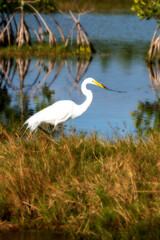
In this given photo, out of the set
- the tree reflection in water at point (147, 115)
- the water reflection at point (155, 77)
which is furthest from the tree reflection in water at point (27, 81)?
the water reflection at point (155, 77)

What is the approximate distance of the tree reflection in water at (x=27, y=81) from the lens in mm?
12266

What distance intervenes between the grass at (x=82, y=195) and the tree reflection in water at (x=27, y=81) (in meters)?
3.42

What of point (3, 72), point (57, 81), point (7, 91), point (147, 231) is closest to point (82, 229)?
point (147, 231)

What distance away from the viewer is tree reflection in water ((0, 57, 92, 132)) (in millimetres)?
12266

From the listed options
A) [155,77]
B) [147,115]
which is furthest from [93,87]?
[147,115]

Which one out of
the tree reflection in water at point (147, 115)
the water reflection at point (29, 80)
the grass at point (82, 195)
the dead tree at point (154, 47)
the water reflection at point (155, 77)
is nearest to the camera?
the grass at point (82, 195)

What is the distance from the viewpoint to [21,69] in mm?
19703

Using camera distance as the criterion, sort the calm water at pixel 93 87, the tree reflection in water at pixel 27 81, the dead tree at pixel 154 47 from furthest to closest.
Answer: the dead tree at pixel 154 47
the tree reflection in water at pixel 27 81
the calm water at pixel 93 87

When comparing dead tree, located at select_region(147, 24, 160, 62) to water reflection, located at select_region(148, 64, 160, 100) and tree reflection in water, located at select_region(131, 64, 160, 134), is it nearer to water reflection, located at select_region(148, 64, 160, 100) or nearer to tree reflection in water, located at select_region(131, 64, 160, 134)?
water reflection, located at select_region(148, 64, 160, 100)

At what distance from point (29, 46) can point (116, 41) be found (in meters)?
10.7

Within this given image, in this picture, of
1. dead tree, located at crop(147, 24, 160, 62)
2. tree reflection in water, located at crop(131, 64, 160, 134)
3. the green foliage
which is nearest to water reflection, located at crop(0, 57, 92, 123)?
tree reflection in water, located at crop(131, 64, 160, 134)

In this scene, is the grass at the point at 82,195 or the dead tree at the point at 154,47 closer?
the grass at the point at 82,195

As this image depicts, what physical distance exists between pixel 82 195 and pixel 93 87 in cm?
1062

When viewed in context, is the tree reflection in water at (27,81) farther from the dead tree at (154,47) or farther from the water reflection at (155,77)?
the dead tree at (154,47)
